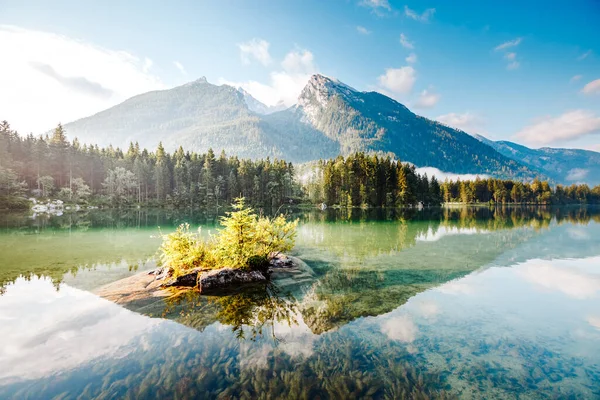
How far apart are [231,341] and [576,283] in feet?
64.3

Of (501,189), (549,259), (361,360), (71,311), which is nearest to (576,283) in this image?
(549,259)

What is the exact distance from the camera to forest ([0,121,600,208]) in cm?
8919

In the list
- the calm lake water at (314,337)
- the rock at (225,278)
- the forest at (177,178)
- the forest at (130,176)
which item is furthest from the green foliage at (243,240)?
the forest at (177,178)

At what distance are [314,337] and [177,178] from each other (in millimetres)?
109971

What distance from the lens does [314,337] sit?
31.3 ft

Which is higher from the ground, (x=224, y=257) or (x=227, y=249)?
(x=227, y=249)

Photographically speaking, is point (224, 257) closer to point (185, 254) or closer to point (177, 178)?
point (185, 254)

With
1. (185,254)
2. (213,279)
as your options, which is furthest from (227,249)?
(185,254)

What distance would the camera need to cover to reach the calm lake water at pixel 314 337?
7.11 meters

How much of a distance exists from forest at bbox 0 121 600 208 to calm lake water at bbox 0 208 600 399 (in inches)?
3550

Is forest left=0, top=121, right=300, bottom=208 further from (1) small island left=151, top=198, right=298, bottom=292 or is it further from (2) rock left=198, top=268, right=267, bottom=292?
(2) rock left=198, top=268, right=267, bottom=292

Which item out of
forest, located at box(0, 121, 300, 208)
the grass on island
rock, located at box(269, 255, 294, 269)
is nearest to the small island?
the grass on island

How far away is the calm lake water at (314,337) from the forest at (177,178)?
3550 inches

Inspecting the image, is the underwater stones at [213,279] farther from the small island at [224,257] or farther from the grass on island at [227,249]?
the grass on island at [227,249]
